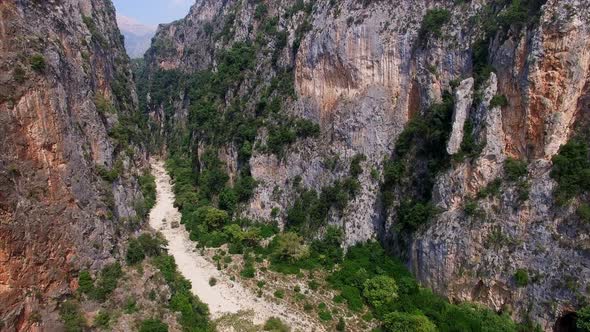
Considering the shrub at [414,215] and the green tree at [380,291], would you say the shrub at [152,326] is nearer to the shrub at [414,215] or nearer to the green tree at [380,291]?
the green tree at [380,291]

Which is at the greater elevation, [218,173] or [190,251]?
[218,173]

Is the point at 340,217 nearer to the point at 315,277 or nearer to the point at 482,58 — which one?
the point at 315,277

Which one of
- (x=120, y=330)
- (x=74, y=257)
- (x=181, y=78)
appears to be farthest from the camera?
(x=181, y=78)

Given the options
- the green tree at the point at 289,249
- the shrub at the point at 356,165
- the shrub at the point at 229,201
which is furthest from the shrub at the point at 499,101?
the shrub at the point at 229,201

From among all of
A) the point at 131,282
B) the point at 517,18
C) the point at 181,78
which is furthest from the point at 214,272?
the point at 181,78

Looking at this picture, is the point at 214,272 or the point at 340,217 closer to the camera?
the point at 214,272

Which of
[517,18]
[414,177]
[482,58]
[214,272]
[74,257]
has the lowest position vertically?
[214,272]

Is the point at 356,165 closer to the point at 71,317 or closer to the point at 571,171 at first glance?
the point at 571,171

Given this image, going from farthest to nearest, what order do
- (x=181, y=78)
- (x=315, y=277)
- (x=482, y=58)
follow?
(x=181, y=78) < (x=315, y=277) < (x=482, y=58)
